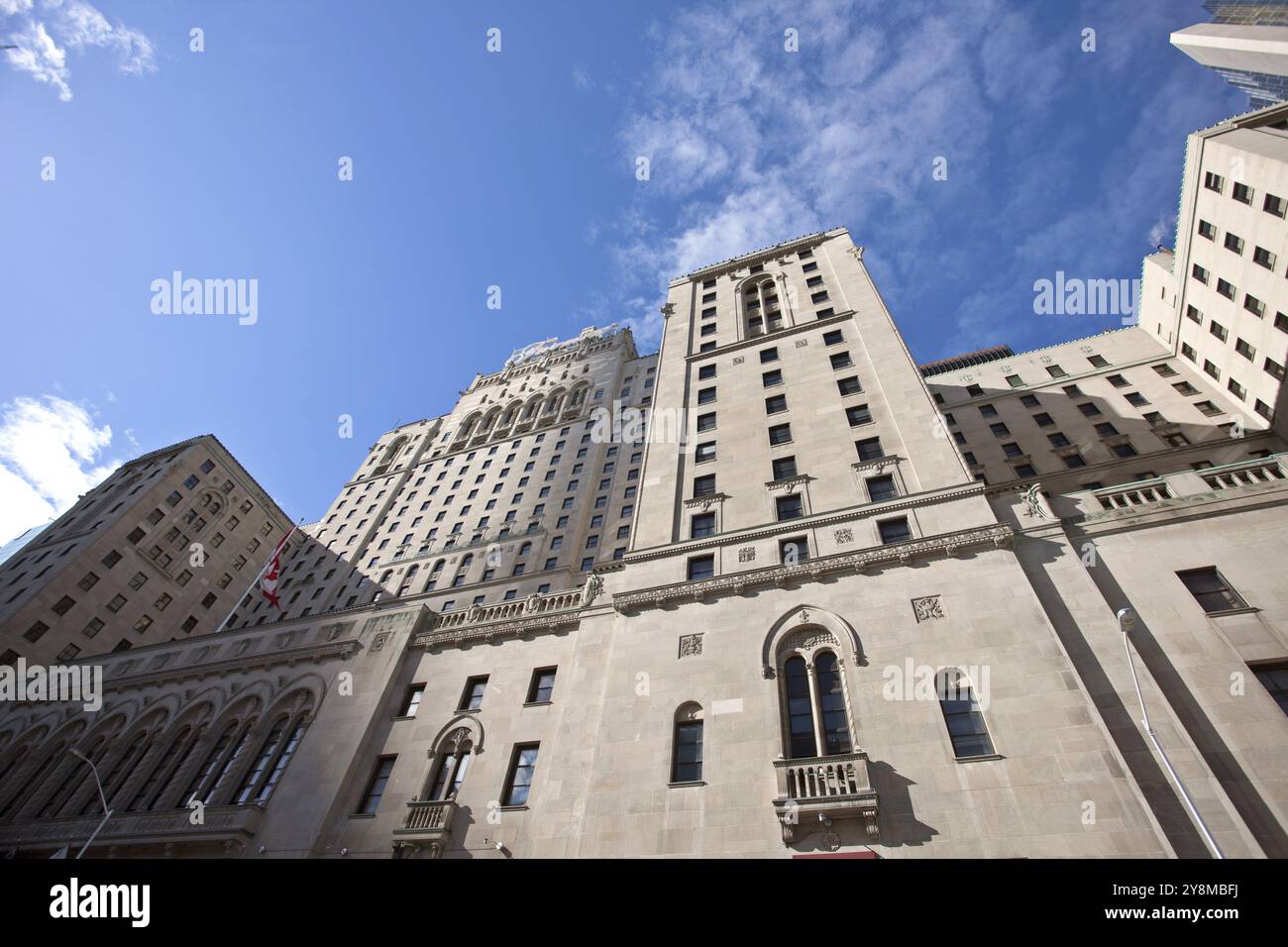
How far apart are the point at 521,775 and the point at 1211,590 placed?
26469mm

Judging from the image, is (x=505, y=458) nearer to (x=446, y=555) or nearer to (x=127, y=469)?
(x=446, y=555)

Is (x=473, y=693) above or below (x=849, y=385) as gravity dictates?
below

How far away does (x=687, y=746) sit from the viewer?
23.0 metres

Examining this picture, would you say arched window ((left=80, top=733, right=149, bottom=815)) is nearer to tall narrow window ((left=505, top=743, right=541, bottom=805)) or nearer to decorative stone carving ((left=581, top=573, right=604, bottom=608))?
tall narrow window ((left=505, top=743, right=541, bottom=805))

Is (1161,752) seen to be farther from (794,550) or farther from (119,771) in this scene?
(119,771)

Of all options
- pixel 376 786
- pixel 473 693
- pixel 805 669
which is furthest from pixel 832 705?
pixel 376 786

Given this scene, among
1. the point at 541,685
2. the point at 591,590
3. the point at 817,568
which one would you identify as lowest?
the point at 541,685

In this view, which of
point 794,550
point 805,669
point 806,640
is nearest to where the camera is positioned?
point 805,669

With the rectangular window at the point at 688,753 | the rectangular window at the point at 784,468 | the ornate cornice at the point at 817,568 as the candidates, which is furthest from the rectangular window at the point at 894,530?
the rectangular window at the point at 688,753

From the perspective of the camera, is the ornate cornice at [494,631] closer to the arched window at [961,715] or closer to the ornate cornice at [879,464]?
the ornate cornice at [879,464]

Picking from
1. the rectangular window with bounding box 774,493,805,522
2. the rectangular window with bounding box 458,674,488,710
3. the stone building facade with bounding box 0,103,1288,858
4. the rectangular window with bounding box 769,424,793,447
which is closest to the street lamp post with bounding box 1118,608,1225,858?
the stone building facade with bounding box 0,103,1288,858

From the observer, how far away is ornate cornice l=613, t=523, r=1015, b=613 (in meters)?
24.7

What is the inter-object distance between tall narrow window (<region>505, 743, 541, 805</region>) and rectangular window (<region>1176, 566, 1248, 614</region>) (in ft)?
82.7
